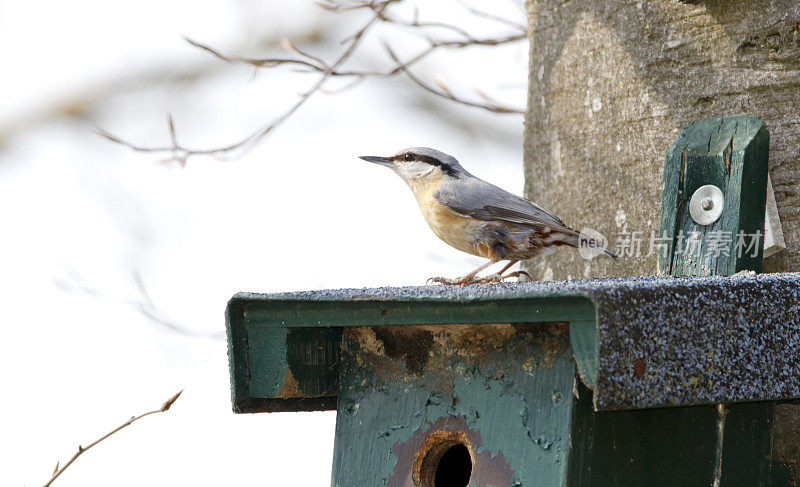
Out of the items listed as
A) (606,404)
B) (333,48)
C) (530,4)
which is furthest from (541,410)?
(333,48)

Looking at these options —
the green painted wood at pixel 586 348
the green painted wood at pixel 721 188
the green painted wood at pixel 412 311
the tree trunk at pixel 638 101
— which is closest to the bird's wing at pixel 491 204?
the tree trunk at pixel 638 101

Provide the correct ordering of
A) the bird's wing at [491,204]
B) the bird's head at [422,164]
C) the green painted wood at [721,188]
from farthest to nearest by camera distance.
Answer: the bird's head at [422,164]
the bird's wing at [491,204]
the green painted wood at [721,188]

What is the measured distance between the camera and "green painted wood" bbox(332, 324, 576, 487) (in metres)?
1.86

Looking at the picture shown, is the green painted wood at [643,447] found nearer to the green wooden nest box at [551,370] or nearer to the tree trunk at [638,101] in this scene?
the green wooden nest box at [551,370]

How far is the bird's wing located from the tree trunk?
12 cm

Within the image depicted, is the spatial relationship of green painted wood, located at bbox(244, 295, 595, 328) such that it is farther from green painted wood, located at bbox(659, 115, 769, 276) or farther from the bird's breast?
the bird's breast

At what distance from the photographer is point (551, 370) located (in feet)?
6.17

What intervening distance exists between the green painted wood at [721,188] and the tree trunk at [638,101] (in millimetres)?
106

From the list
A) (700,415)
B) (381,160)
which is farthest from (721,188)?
(381,160)

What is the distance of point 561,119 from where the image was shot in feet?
9.41

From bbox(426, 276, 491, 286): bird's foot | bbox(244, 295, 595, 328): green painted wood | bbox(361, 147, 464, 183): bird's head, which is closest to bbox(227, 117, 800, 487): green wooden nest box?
bbox(244, 295, 595, 328): green painted wood

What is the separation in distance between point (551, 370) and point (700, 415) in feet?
1.19

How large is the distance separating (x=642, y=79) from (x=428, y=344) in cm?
105

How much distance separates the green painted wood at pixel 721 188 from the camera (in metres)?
2.33
